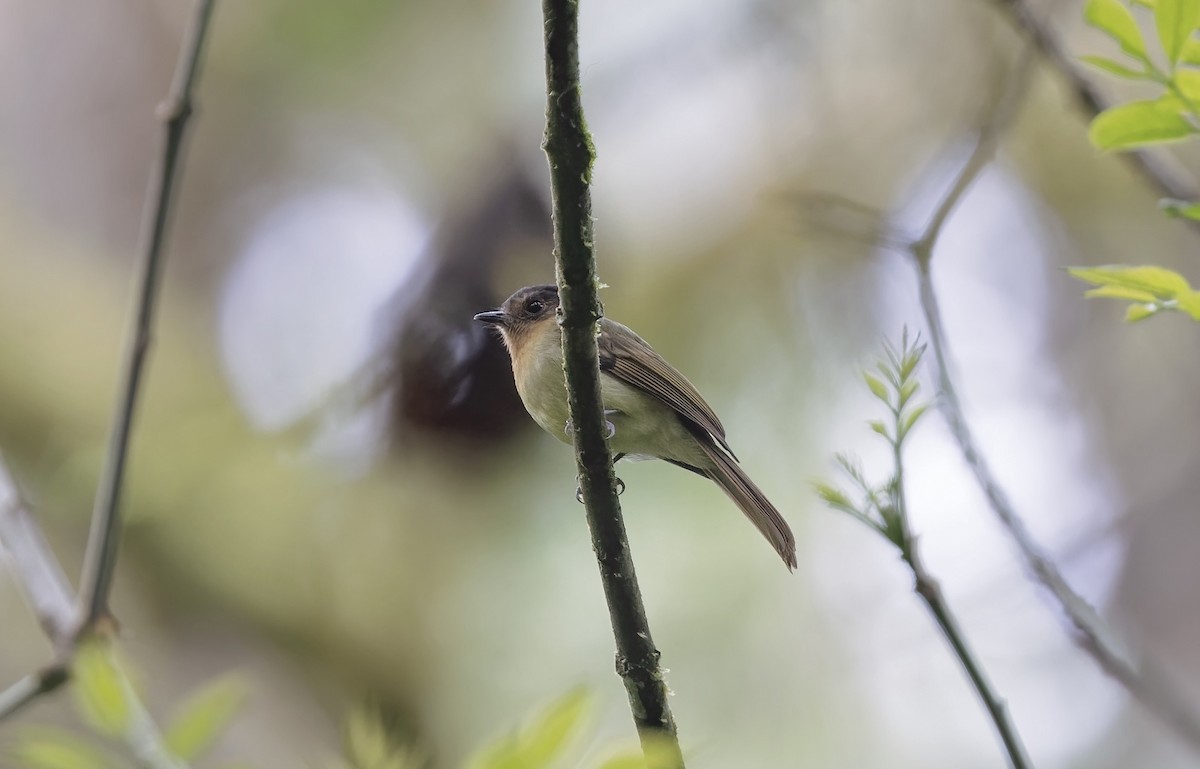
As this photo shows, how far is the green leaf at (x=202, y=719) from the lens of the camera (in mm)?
884

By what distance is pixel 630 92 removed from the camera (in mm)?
5254

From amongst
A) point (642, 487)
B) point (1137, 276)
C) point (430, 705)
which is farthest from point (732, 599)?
point (1137, 276)

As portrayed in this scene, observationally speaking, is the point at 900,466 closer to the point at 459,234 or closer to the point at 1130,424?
the point at 459,234

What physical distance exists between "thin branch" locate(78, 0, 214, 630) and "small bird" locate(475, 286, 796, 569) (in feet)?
5.14

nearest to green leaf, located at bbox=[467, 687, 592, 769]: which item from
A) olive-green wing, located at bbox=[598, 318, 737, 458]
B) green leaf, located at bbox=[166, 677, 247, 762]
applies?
green leaf, located at bbox=[166, 677, 247, 762]

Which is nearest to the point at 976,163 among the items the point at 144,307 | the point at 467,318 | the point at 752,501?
the point at 752,501

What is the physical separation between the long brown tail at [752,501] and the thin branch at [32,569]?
2082 mm

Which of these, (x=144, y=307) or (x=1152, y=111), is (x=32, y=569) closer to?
(x=144, y=307)

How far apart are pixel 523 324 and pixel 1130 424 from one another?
4260 millimetres

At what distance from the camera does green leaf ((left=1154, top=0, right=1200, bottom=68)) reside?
46.0 inches

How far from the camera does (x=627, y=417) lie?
372 cm

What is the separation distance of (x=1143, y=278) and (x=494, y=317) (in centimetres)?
317

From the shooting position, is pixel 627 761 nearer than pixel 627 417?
Yes

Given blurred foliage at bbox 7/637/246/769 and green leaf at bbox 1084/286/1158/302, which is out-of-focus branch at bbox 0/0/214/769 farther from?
green leaf at bbox 1084/286/1158/302
